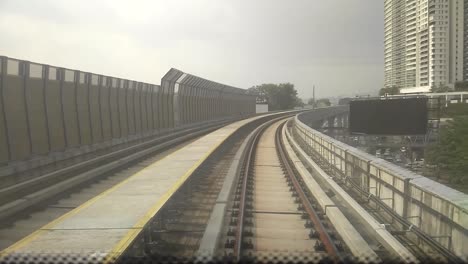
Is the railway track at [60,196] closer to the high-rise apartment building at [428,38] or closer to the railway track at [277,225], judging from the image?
the railway track at [277,225]

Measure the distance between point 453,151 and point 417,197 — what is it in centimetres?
2862

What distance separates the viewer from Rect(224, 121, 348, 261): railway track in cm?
693

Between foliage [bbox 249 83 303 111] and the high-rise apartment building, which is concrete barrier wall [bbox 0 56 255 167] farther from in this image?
foliage [bbox 249 83 303 111]

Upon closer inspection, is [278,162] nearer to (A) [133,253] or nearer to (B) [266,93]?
(A) [133,253]

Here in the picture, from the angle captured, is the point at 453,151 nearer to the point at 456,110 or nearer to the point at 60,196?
the point at 456,110

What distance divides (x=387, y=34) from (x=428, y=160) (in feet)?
389

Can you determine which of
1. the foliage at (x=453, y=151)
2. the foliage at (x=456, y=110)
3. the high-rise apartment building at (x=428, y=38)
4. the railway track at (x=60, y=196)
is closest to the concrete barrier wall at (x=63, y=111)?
the railway track at (x=60, y=196)

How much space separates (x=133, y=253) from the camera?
238 inches

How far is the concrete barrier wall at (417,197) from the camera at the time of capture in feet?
19.2

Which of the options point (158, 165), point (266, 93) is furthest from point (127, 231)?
point (266, 93)

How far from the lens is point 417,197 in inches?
285

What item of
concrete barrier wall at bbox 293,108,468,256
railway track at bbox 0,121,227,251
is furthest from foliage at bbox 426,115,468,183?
railway track at bbox 0,121,227,251

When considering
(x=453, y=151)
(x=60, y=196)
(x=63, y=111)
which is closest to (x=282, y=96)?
(x=453, y=151)

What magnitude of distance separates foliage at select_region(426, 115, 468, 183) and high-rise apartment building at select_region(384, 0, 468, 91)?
85900 mm
